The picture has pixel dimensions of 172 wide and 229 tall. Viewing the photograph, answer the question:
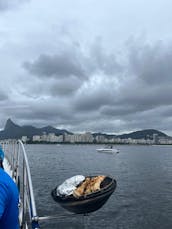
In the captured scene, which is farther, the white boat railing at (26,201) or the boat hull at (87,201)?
the boat hull at (87,201)

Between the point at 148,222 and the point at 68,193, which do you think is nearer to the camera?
the point at 68,193

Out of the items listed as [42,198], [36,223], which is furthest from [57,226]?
[36,223]

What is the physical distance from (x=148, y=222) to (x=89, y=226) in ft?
14.2

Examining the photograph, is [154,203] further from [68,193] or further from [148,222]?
[68,193]

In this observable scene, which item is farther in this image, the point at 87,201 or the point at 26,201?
the point at 87,201

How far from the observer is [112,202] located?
26953mm

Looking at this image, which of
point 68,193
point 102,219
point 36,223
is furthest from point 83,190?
point 102,219

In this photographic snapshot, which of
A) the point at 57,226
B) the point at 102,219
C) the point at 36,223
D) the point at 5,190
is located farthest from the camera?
the point at 102,219

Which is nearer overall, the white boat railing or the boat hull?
the white boat railing

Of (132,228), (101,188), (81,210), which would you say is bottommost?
(132,228)

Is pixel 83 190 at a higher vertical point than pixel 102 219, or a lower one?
higher

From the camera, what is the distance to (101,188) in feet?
20.4

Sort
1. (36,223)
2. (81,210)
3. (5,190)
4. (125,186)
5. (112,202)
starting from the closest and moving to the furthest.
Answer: (5,190), (36,223), (81,210), (112,202), (125,186)

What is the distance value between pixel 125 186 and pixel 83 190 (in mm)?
32445
